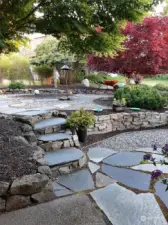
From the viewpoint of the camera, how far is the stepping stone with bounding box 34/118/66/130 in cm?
366

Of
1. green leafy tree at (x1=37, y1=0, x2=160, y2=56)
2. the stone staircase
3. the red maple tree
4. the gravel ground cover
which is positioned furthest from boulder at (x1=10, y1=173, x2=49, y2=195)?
the red maple tree

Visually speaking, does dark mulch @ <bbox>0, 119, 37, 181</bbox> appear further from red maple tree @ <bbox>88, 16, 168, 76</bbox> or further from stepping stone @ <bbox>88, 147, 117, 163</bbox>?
red maple tree @ <bbox>88, 16, 168, 76</bbox>

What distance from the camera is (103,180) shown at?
2.57 m

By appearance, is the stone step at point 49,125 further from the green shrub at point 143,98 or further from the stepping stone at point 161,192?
the green shrub at point 143,98

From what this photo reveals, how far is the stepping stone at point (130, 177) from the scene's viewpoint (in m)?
2.45

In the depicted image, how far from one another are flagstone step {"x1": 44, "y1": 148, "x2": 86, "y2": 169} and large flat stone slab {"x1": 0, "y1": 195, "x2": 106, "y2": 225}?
0.67m

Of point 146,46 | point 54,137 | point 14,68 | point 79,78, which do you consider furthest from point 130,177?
point 79,78

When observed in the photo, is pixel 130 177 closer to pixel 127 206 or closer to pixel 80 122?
Result: pixel 127 206

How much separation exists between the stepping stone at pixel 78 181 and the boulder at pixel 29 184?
0.38 metres

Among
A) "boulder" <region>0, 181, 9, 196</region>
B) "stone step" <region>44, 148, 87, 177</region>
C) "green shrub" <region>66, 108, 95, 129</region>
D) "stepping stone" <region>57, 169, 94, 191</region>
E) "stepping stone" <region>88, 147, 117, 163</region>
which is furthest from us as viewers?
"green shrub" <region>66, 108, 95, 129</region>

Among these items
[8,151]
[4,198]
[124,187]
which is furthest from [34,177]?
[124,187]

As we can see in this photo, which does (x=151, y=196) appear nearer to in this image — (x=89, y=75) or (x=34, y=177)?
(x=34, y=177)

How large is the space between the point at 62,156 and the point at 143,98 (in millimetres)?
3695

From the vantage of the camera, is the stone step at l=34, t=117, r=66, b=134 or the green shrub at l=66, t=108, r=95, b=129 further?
the green shrub at l=66, t=108, r=95, b=129
